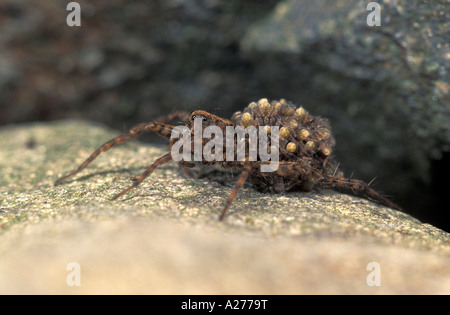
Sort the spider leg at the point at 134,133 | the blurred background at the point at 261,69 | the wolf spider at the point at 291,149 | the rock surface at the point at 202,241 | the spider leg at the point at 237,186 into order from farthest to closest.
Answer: the blurred background at the point at 261,69 < the spider leg at the point at 134,133 < the wolf spider at the point at 291,149 < the spider leg at the point at 237,186 < the rock surface at the point at 202,241

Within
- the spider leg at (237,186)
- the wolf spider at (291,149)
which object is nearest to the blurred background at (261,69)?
the wolf spider at (291,149)

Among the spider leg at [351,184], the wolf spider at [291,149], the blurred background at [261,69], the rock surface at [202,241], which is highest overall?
the blurred background at [261,69]

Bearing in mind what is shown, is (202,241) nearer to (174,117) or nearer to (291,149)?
(291,149)

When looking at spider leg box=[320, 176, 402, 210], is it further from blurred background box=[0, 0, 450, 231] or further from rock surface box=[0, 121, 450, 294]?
blurred background box=[0, 0, 450, 231]

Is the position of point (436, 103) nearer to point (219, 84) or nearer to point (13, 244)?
point (219, 84)

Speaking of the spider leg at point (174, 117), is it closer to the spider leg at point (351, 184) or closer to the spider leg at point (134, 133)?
the spider leg at point (134, 133)

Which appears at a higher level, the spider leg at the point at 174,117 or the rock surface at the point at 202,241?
the spider leg at the point at 174,117

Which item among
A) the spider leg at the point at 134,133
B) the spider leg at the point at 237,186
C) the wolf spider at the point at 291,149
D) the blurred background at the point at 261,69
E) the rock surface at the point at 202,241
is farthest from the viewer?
the blurred background at the point at 261,69

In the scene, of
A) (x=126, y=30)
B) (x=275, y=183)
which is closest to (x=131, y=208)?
(x=275, y=183)
